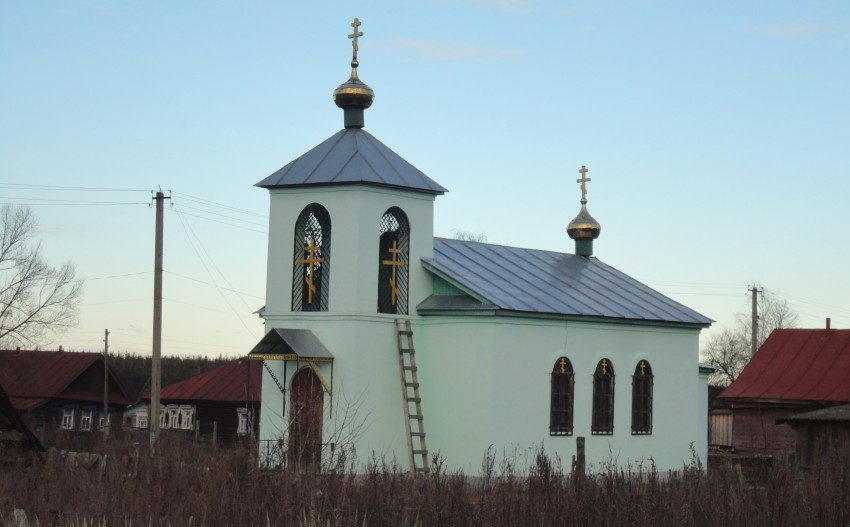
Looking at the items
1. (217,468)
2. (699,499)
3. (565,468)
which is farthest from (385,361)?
(699,499)

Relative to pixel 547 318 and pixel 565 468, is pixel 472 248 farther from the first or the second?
pixel 565 468

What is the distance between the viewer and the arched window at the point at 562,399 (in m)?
24.4

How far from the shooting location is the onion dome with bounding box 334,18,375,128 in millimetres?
24719

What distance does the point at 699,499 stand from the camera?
13383 millimetres

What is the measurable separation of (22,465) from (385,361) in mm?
6942

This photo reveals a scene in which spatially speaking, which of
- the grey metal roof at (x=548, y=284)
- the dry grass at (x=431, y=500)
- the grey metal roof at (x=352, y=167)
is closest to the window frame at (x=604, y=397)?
the grey metal roof at (x=548, y=284)

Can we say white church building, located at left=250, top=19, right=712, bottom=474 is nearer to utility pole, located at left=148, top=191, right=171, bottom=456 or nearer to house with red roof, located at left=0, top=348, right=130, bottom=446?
utility pole, located at left=148, top=191, right=171, bottom=456

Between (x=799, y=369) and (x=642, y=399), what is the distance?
12.5 meters

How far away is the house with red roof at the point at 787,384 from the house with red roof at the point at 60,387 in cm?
1973

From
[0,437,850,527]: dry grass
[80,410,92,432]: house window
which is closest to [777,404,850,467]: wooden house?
[0,437,850,527]: dry grass

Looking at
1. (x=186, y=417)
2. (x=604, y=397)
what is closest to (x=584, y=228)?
(x=604, y=397)

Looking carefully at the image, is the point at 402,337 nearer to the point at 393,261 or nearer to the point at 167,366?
the point at 393,261

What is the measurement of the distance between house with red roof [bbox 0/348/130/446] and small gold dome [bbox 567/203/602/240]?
18516 millimetres

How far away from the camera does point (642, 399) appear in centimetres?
2653
